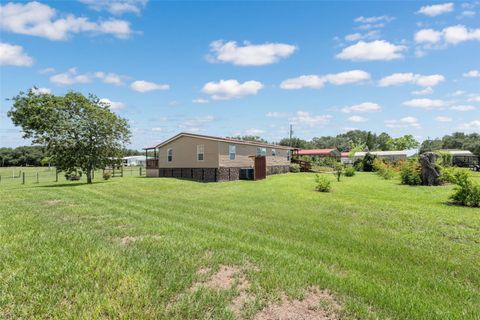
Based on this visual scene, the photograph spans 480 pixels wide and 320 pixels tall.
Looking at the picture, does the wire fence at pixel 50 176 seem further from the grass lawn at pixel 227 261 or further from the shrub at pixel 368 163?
the shrub at pixel 368 163

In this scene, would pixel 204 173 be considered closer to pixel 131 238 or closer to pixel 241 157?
pixel 241 157

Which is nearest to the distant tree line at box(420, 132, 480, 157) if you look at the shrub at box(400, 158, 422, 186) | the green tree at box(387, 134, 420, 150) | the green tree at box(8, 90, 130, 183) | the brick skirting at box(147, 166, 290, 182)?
→ the green tree at box(387, 134, 420, 150)

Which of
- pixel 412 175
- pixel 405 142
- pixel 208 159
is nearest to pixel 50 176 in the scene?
pixel 208 159

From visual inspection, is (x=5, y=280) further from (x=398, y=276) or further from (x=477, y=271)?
(x=477, y=271)

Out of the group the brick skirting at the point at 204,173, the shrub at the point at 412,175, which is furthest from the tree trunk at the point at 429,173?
the brick skirting at the point at 204,173

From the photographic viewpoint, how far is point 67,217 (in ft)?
24.2

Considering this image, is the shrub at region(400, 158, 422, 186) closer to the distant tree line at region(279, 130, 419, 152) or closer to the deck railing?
the deck railing

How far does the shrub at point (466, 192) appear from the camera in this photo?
9877 mm

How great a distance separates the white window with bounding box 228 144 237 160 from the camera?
2305 cm

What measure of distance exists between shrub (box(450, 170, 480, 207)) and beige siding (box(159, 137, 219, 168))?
14.6 m

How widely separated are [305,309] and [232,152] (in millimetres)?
20331

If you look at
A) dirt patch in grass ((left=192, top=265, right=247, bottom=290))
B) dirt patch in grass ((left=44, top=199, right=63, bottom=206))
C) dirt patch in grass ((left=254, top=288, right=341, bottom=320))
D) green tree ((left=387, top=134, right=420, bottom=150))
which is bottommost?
dirt patch in grass ((left=254, top=288, right=341, bottom=320))

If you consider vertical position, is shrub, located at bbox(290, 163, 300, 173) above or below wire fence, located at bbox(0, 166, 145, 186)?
above

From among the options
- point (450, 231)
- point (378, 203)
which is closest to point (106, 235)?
point (450, 231)
